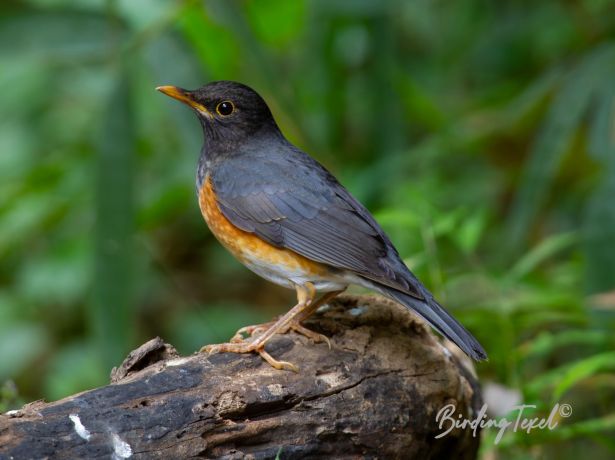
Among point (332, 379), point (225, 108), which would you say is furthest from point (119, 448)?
point (225, 108)

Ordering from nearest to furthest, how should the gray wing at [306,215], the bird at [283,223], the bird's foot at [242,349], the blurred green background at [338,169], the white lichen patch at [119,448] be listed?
the white lichen patch at [119,448] → the bird's foot at [242,349] → the bird at [283,223] → the gray wing at [306,215] → the blurred green background at [338,169]

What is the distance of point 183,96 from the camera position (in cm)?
538

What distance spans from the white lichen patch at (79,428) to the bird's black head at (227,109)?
218 cm

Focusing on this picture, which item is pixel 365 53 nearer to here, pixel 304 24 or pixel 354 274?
pixel 304 24

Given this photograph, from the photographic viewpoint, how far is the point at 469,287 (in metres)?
6.09

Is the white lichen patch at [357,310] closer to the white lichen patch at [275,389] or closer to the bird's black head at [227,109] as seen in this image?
the white lichen patch at [275,389]

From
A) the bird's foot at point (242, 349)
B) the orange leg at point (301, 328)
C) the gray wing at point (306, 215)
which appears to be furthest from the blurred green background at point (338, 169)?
the bird's foot at point (242, 349)

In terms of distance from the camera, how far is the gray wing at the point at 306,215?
462 centimetres

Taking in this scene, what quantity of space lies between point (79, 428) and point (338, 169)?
14.0ft

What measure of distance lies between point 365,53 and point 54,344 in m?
3.83

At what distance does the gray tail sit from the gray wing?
0.17 ft

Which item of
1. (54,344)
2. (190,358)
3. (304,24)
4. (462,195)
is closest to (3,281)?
(54,344)

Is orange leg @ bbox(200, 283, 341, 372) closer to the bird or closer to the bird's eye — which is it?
the bird

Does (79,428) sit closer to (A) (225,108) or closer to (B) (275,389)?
(B) (275,389)
